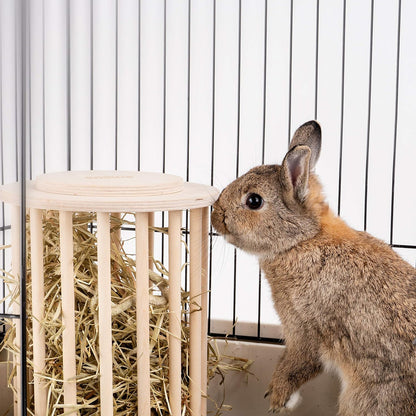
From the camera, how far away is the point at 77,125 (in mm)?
2424

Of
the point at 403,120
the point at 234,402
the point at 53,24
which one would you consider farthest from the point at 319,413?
the point at 53,24

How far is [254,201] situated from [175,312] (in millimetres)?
359

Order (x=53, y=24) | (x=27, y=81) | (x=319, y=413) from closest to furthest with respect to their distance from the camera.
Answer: (x=27, y=81)
(x=319, y=413)
(x=53, y=24)

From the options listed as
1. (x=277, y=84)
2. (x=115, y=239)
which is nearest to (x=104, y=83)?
(x=277, y=84)

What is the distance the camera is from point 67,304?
1.57 meters

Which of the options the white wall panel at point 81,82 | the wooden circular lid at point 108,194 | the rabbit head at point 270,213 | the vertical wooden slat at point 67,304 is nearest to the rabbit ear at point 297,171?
the rabbit head at point 270,213

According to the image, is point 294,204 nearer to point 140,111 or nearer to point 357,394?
point 357,394

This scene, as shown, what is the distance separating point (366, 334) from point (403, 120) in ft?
2.55

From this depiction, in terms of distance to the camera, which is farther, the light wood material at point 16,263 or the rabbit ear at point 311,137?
the rabbit ear at point 311,137

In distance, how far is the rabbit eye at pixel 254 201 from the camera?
1.83m

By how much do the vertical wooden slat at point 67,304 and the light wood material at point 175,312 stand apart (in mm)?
218

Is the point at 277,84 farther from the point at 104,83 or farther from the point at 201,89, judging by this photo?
the point at 104,83

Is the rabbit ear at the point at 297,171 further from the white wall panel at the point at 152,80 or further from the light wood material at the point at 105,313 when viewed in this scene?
the white wall panel at the point at 152,80

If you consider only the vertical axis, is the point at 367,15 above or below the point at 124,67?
above
